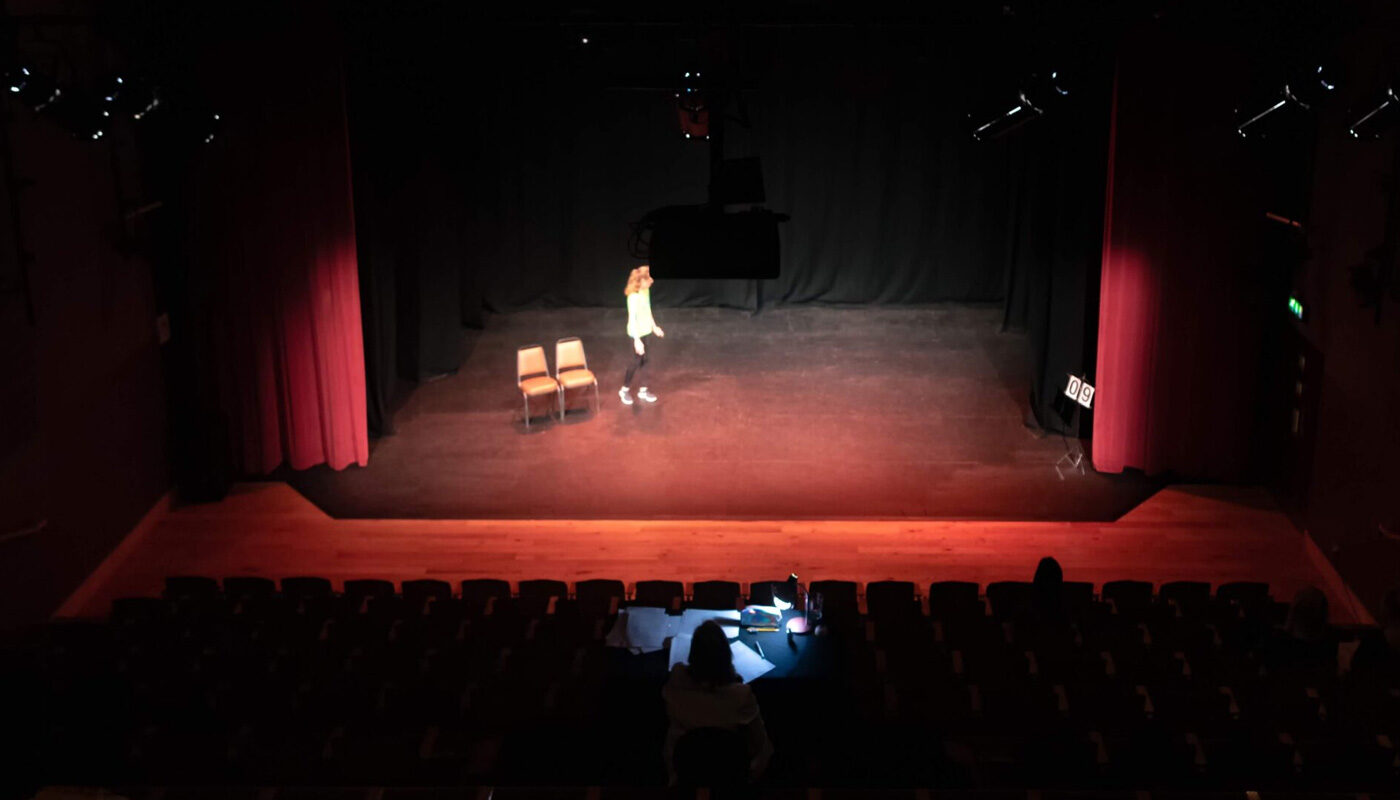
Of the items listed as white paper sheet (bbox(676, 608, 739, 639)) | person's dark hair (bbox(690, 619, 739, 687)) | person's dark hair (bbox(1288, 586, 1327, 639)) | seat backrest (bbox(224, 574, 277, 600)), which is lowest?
seat backrest (bbox(224, 574, 277, 600))

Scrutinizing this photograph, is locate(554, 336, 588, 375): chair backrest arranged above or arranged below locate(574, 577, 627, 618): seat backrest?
above

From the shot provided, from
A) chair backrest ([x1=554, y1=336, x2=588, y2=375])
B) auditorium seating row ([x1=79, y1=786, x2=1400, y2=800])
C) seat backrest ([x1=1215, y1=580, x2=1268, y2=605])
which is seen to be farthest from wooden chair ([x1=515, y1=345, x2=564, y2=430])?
auditorium seating row ([x1=79, y1=786, x2=1400, y2=800])

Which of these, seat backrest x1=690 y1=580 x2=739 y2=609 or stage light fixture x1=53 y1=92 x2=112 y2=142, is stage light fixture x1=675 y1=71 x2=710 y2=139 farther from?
stage light fixture x1=53 y1=92 x2=112 y2=142

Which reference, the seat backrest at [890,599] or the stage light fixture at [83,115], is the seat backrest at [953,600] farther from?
the stage light fixture at [83,115]

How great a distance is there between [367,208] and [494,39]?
349 centimetres

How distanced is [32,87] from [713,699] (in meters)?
5.92

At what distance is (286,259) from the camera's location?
11273mm

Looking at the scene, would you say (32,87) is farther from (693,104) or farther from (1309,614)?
(1309,614)

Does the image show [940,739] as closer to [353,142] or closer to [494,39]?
[353,142]

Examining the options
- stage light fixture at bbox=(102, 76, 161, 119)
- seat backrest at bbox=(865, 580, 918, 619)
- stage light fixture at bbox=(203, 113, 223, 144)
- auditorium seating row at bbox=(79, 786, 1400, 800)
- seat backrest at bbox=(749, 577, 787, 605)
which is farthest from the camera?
stage light fixture at bbox=(203, 113, 223, 144)

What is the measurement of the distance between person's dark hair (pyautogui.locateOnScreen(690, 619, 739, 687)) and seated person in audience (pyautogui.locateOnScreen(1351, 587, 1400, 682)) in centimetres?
368

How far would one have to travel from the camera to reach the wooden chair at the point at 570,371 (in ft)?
41.8

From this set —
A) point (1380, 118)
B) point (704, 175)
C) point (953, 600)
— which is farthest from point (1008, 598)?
point (704, 175)

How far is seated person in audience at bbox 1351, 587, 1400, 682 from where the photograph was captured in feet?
23.4
